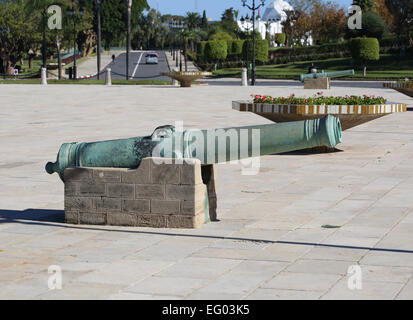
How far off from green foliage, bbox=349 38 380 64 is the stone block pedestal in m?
55.2

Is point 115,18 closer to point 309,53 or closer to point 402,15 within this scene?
point 309,53

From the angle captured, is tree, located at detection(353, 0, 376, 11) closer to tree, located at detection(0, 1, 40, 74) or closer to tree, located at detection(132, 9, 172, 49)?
tree, located at detection(0, 1, 40, 74)

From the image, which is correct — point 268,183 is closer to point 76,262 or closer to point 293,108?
point 293,108

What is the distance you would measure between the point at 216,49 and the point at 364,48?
2395cm

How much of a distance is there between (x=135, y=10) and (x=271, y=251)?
108m

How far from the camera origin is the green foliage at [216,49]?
8300 centimetres

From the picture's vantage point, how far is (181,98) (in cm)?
3331

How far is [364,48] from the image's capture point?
204ft

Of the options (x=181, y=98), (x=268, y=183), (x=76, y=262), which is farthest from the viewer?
(x=181, y=98)
